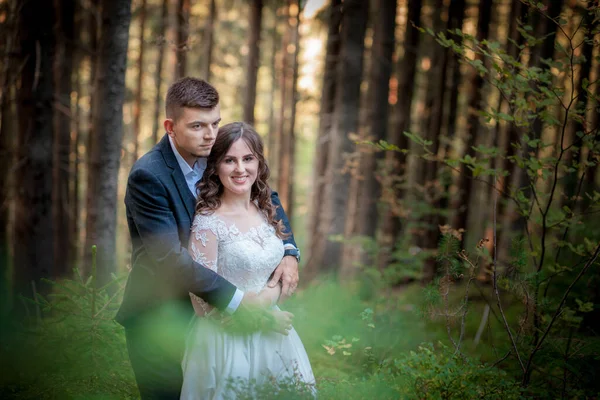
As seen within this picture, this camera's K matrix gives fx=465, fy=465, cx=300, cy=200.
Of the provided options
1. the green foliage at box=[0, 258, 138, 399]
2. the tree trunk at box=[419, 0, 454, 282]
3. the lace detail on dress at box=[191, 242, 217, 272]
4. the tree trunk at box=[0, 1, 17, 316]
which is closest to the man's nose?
the lace detail on dress at box=[191, 242, 217, 272]

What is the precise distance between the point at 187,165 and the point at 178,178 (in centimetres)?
17

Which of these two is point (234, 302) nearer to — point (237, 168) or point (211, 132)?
point (237, 168)

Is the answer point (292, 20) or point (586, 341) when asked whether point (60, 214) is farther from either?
point (586, 341)

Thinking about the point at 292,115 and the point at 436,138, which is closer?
the point at 436,138

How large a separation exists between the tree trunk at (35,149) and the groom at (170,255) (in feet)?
13.0

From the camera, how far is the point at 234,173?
134 inches

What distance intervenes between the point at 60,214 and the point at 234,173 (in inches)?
352

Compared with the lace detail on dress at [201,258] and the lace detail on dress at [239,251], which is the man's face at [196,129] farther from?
the lace detail on dress at [201,258]

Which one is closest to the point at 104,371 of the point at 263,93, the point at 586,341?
the point at 586,341

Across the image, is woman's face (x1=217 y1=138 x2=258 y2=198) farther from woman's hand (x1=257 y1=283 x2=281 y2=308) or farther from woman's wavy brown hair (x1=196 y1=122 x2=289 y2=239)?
woman's hand (x1=257 y1=283 x2=281 y2=308)

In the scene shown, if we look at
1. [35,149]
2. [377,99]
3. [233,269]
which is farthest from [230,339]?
[377,99]

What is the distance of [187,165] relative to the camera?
11.3 ft

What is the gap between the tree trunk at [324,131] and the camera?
10312 mm

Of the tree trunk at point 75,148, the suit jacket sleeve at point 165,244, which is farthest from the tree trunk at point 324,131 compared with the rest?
the suit jacket sleeve at point 165,244
